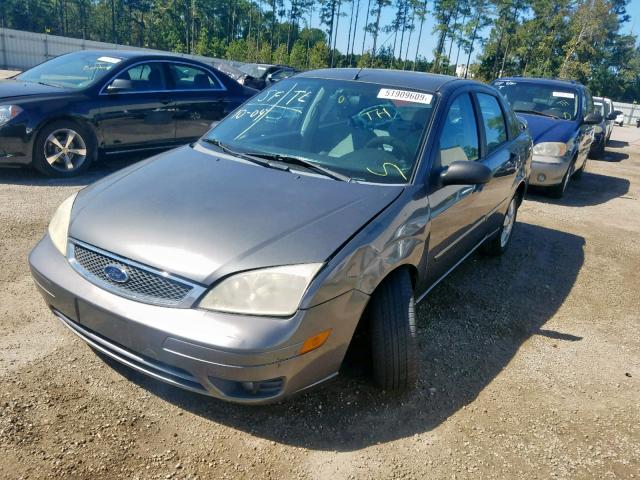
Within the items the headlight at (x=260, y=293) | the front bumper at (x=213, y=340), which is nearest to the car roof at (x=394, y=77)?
the front bumper at (x=213, y=340)

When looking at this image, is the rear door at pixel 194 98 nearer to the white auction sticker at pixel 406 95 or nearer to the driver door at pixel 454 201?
the white auction sticker at pixel 406 95

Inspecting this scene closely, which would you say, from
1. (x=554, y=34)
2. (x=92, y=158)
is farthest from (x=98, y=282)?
(x=554, y=34)

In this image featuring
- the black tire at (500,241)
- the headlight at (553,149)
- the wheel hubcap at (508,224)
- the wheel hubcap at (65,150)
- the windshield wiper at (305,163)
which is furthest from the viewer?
the headlight at (553,149)

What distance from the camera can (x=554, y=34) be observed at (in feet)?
133

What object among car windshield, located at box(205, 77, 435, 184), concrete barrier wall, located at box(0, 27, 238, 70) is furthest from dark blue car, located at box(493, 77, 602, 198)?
concrete barrier wall, located at box(0, 27, 238, 70)

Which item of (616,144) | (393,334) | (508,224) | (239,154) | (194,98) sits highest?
(239,154)

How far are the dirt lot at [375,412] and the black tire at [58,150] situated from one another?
2127 mm

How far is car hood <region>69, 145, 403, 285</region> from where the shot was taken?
2168 millimetres

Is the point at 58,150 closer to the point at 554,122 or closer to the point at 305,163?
the point at 305,163

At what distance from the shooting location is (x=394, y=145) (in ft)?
10.1

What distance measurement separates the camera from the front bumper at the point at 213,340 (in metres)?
2.02

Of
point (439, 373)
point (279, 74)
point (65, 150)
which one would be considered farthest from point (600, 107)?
point (439, 373)

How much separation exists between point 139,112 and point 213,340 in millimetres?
5242

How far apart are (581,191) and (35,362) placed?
8.70 meters
